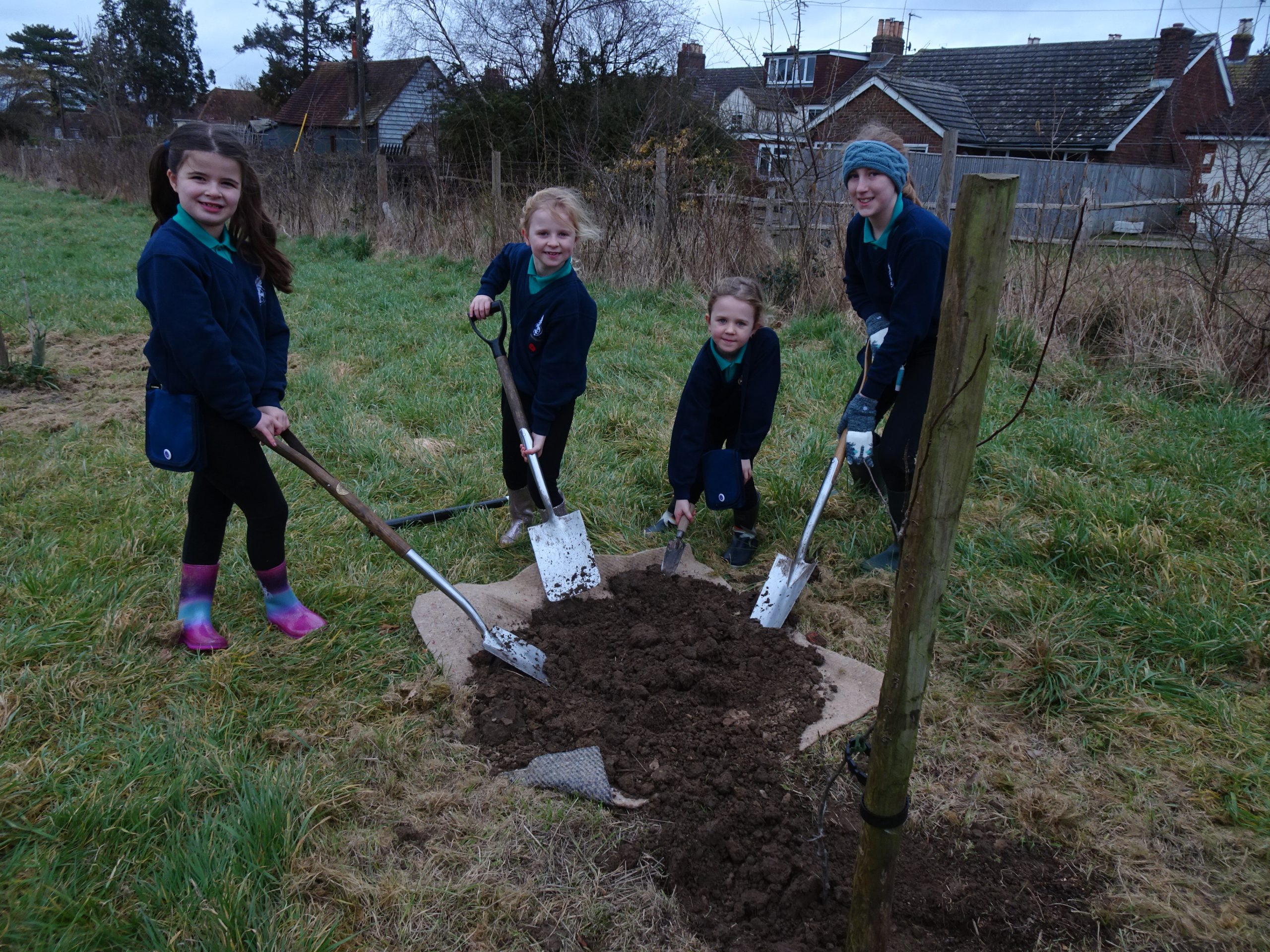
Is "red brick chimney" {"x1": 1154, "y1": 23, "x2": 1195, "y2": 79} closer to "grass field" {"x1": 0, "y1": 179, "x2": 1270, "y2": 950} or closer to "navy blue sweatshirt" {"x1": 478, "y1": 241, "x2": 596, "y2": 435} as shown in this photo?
"grass field" {"x1": 0, "y1": 179, "x2": 1270, "y2": 950}

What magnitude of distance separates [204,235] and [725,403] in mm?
2131

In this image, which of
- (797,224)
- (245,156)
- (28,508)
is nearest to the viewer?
(245,156)

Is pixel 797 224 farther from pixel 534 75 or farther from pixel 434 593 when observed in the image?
pixel 534 75

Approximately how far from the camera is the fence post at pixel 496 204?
11.1 m

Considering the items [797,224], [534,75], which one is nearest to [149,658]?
[797,224]

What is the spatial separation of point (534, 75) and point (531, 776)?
18.0 m

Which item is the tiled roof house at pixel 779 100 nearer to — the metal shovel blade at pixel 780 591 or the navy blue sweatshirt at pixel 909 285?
the navy blue sweatshirt at pixel 909 285

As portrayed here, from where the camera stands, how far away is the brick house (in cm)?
1917

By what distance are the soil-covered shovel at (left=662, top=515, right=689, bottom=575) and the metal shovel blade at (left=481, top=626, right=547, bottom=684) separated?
0.79 meters

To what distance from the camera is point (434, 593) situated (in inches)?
122

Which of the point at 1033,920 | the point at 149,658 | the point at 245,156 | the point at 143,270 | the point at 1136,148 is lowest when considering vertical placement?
the point at 1033,920

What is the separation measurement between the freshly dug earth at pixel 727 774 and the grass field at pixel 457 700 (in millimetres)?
116

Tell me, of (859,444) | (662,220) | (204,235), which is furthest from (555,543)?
(662,220)

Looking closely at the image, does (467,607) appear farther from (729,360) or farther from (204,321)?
(729,360)
